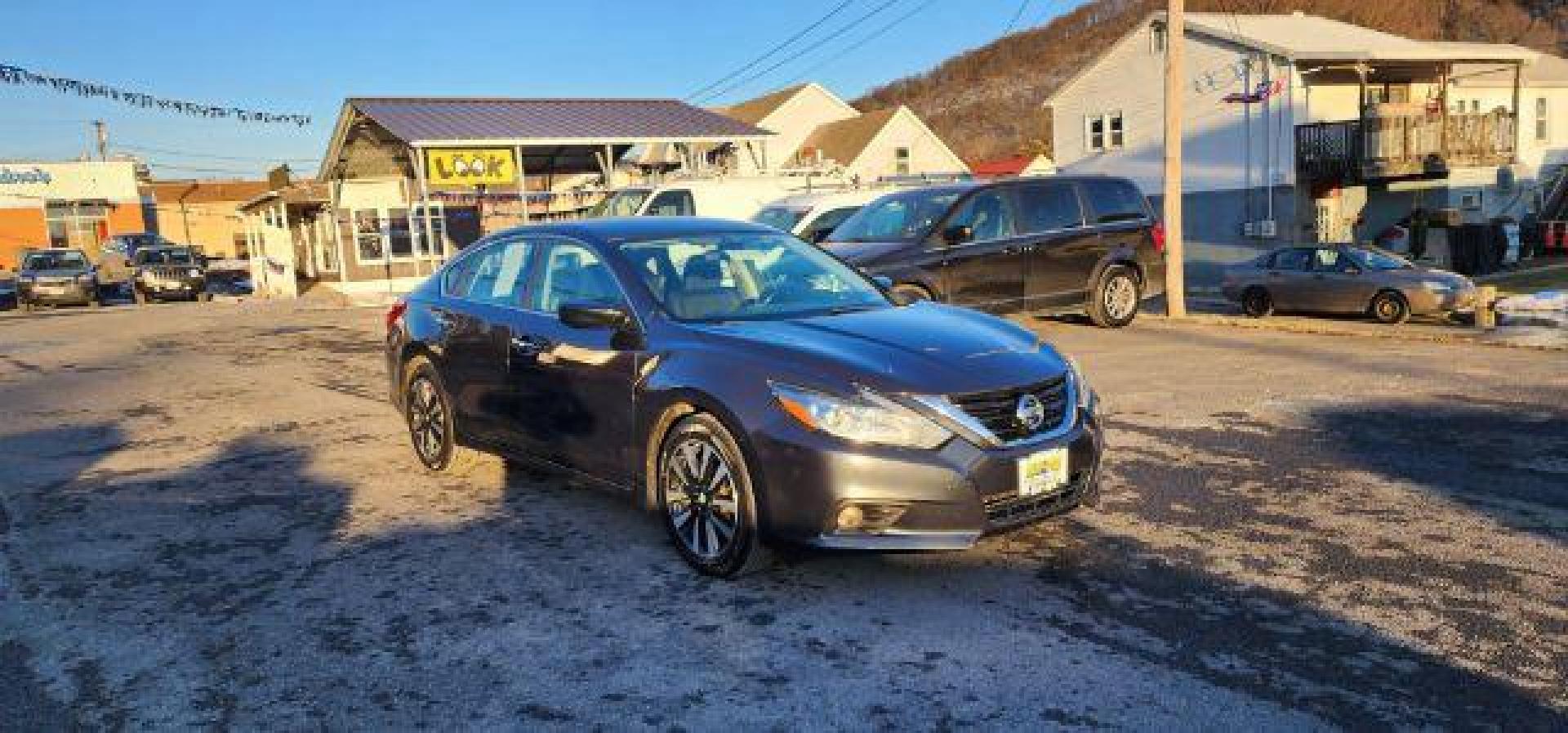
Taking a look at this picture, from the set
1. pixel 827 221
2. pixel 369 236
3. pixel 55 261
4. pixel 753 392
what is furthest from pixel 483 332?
pixel 55 261

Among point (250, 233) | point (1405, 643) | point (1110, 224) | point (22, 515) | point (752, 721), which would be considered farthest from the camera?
point (250, 233)

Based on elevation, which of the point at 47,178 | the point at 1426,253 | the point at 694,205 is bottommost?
the point at 1426,253

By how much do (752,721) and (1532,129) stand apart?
41.1m

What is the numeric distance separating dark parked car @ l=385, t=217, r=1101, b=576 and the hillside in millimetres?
72288

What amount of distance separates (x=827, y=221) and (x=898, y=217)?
318 centimetres

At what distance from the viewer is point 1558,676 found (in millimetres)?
3635

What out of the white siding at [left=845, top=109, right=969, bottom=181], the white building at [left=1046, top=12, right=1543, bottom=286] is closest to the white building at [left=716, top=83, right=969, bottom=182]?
the white siding at [left=845, top=109, right=969, bottom=181]

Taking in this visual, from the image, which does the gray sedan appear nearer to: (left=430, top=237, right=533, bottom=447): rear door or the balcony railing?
the balcony railing

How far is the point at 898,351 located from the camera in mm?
4727

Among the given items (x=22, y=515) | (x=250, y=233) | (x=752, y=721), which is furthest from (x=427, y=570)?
(x=250, y=233)

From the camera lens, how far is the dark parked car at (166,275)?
3344 centimetres

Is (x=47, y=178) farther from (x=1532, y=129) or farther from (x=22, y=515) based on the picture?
(x=1532, y=129)

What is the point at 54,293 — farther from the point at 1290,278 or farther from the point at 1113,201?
the point at 1290,278

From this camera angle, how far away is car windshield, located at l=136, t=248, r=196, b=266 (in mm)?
34125
